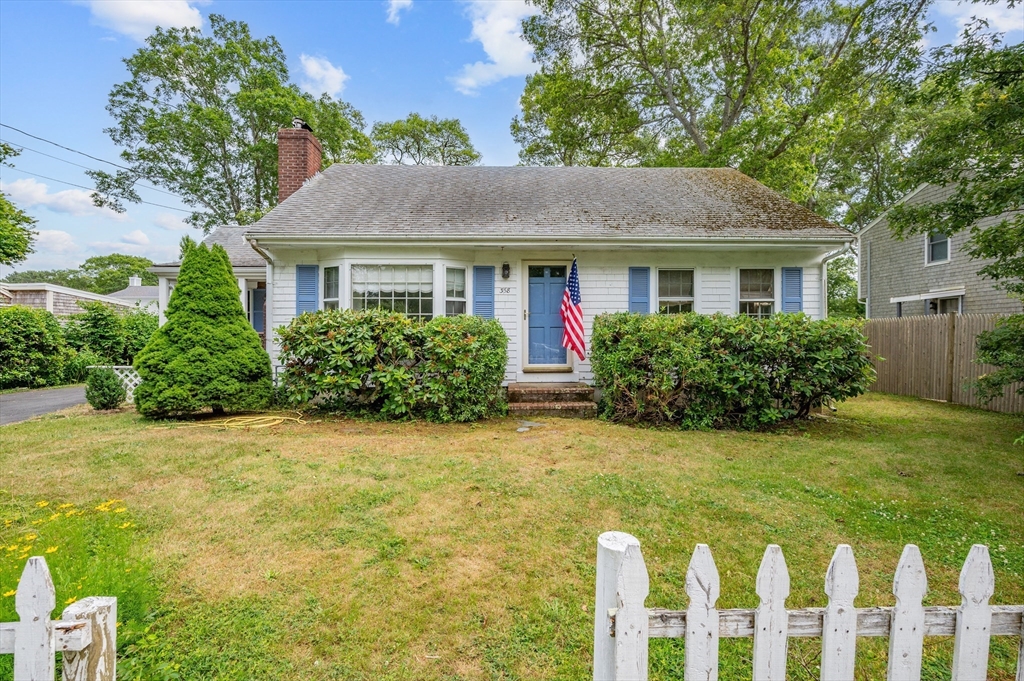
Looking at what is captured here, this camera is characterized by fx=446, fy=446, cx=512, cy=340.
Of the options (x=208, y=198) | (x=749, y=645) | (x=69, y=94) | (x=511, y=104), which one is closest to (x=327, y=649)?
(x=749, y=645)

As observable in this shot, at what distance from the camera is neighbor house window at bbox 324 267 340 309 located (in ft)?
28.5

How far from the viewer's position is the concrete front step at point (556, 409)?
762 cm

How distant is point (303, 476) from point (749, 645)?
392 cm

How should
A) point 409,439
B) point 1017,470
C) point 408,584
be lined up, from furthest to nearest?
point 409,439 < point 1017,470 < point 408,584

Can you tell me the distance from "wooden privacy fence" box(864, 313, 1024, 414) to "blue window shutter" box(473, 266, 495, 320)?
7207 millimetres

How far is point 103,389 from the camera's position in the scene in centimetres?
794

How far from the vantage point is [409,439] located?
595 cm

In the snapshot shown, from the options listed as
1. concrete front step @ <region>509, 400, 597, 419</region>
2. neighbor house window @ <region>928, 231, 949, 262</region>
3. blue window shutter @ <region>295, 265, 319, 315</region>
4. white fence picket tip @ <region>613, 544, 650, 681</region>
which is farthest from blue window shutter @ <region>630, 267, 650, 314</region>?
neighbor house window @ <region>928, 231, 949, 262</region>

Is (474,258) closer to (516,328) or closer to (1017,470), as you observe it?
(516,328)

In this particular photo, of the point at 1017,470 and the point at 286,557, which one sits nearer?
the point at 286,557

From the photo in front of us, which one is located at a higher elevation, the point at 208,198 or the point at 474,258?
the point at 208,198

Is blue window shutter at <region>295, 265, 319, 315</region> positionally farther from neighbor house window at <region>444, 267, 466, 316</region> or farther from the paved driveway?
the paved driveway

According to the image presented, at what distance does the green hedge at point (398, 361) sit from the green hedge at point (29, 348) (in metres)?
9.71

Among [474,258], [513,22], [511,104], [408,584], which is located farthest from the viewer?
[511,104]
